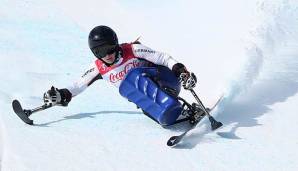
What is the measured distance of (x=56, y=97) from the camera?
6238mm

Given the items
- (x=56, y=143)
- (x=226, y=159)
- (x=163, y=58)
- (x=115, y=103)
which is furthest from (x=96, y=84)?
(x=226, y=159)

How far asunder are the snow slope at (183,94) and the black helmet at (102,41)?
803mm

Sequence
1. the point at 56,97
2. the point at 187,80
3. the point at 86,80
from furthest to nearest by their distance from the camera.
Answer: the point at 86,80, the point at 56,97, the point at 187,80

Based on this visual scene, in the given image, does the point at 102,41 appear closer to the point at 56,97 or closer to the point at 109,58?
the point at 109,58

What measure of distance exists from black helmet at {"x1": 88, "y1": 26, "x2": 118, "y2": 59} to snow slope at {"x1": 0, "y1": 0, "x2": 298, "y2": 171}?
0.80 m

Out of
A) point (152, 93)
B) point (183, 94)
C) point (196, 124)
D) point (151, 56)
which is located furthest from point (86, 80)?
point (183, 94)

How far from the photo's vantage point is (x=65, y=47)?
9977 millimetres

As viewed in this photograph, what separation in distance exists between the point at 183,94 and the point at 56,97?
70.9 inches

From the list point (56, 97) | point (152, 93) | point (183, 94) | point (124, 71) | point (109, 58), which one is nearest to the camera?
point (152, 93)

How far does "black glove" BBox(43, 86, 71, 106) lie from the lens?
6238 mm

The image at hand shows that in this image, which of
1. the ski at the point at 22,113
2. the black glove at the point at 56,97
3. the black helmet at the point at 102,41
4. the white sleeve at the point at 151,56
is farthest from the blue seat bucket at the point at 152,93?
the ski at the point at 22,113

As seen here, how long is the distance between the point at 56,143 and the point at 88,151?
1.29ft

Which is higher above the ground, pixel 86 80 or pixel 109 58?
pixel 109 58

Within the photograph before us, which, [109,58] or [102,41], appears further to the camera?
[109,58]
